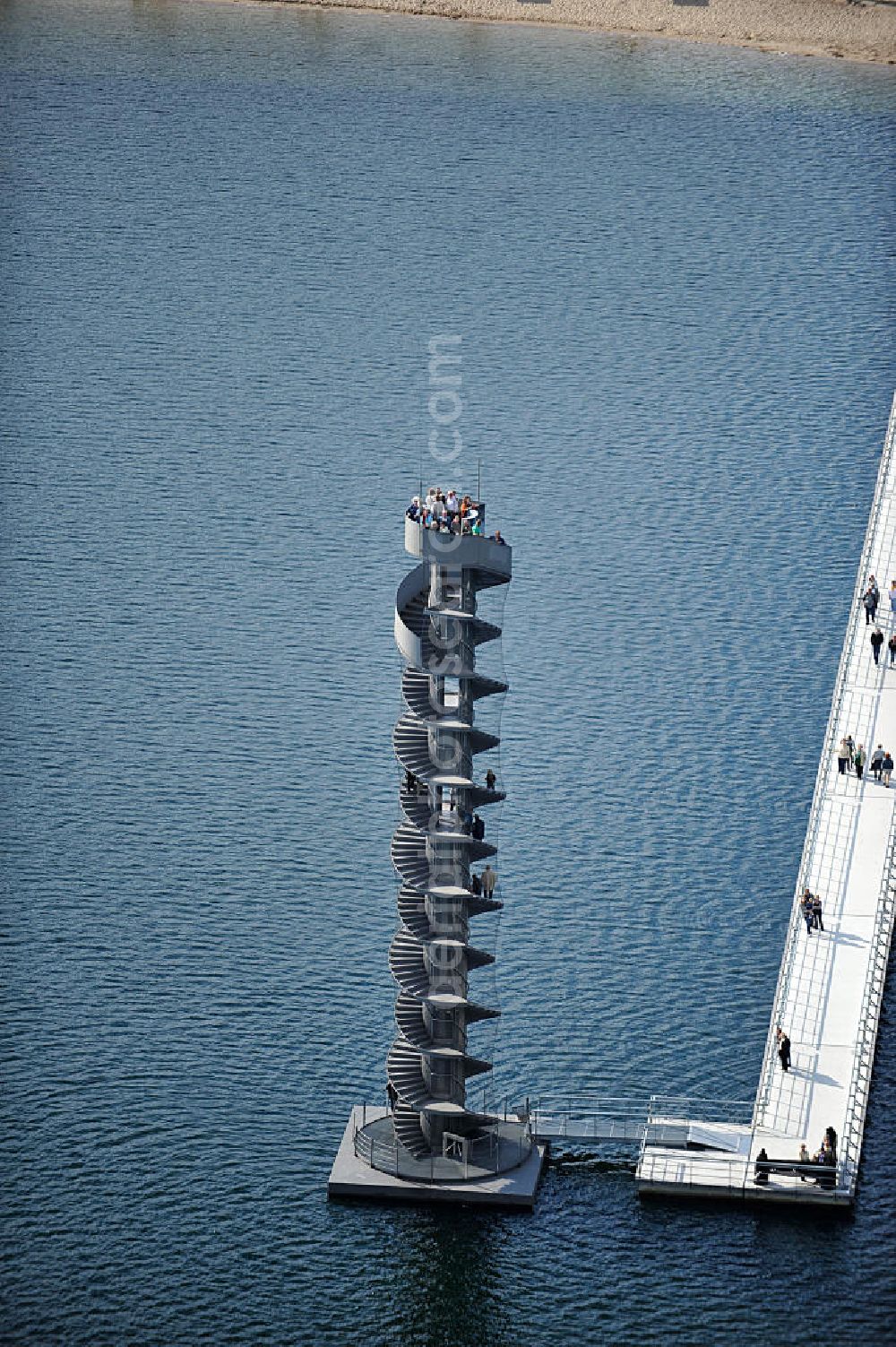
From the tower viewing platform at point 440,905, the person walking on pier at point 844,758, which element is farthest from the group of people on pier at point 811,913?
the tower viewing platform at point 440,905

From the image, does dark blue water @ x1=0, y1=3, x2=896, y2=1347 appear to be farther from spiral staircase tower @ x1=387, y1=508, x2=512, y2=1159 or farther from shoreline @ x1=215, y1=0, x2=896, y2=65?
spiral staircase tower @ x1=387, y1=508, x2=512, y2=1159

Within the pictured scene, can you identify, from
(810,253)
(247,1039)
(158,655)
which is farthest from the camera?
(810,253)

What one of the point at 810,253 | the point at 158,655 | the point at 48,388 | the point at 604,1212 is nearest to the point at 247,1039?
the point at 604,1212

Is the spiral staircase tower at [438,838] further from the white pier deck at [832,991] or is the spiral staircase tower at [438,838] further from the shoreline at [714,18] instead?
the shoreline at [714,18]

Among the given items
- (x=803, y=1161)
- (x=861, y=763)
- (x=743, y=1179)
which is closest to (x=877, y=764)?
(x=861, y=763)

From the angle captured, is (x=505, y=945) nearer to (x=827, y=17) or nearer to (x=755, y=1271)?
(x=755, y=1271)

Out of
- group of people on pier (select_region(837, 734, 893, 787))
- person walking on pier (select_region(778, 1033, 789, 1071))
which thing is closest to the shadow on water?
person walking on pier (select_region(778, 1033, 789, 1071))
